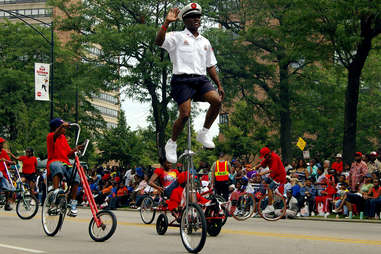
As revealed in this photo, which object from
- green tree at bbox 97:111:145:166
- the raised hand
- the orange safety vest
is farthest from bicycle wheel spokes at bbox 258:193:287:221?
green tree at bbox 97:111:145:166

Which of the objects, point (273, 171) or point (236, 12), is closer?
point (273, 171)

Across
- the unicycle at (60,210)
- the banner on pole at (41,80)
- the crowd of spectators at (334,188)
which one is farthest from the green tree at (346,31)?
the unicycle at (60,210)

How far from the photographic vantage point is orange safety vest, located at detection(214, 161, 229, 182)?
64.2ft

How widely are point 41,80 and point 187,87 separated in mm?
25623

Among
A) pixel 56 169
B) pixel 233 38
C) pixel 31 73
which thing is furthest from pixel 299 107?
pixel 56 169

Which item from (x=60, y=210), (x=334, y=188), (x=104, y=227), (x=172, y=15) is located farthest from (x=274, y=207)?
(x=172, y=15)

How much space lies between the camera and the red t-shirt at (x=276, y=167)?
59.0 ft

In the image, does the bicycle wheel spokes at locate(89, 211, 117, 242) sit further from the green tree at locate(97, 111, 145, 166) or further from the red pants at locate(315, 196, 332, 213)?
the green tree at locate(97, 111, 145, 166)

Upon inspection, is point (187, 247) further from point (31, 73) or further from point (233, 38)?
point (31, 73)

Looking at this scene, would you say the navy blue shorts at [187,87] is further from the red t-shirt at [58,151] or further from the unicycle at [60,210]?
the red t-shirt at [58,151]

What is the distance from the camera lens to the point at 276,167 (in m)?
18.1

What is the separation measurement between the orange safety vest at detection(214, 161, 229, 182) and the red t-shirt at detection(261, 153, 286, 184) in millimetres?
1756

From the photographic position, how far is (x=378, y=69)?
3875cm

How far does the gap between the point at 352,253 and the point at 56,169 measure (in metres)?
5.04
